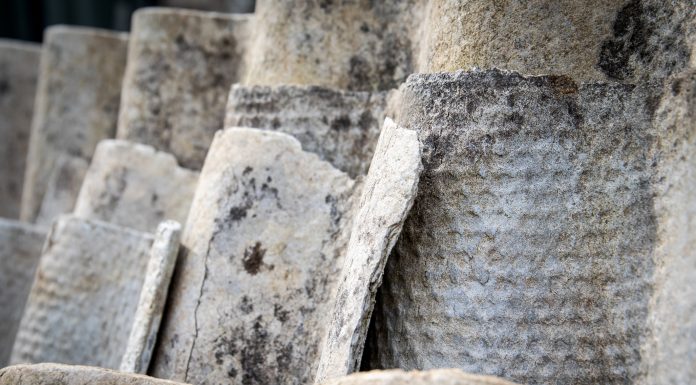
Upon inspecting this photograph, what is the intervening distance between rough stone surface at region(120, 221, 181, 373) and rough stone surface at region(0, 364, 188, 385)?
37 centimetres

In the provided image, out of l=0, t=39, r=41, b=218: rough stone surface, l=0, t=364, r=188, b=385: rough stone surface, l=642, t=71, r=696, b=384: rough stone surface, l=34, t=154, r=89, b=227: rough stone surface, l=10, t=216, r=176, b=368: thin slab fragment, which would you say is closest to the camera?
l=642, t=71, r=696, b=384: rough stone surface

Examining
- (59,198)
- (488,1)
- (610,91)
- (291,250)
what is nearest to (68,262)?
(291,250)

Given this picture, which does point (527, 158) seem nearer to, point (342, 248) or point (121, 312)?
point (342, 248)

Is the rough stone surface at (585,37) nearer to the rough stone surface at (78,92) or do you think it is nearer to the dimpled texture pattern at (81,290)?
the dimpled texture pattern at (81,290)

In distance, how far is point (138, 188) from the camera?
8.17 feet

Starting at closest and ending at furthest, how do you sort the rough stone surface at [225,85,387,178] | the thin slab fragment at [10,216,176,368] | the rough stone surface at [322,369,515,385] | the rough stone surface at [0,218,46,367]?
the rough stone surface at [322,369,515,385] < the rough stone surface at [225,85,387,178] < the thin slab fragment at [10,216,176,368] < the rough stone surface at [0,218,46,367]

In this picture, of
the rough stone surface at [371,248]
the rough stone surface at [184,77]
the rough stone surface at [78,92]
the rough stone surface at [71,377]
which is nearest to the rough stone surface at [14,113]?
the rough stone surface at [78,92]

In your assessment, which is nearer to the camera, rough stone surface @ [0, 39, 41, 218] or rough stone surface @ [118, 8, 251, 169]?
rough stone surface @ [118, 8, 251, 169]

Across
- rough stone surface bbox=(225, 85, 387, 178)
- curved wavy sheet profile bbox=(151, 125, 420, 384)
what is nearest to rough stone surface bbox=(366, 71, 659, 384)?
curved wavy sheet profile bbox=(151, 125, 420, 384)

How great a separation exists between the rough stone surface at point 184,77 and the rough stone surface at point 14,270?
44cm

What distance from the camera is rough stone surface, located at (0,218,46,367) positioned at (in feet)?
8.73

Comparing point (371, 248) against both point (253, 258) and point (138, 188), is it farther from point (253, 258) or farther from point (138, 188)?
point (138, 188)

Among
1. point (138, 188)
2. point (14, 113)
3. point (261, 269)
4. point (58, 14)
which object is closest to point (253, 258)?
point (261, 269)

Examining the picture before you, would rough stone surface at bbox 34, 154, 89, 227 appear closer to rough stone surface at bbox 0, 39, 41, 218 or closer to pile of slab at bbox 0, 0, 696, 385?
pile of slab at bbox 0, 0, 696, 385
